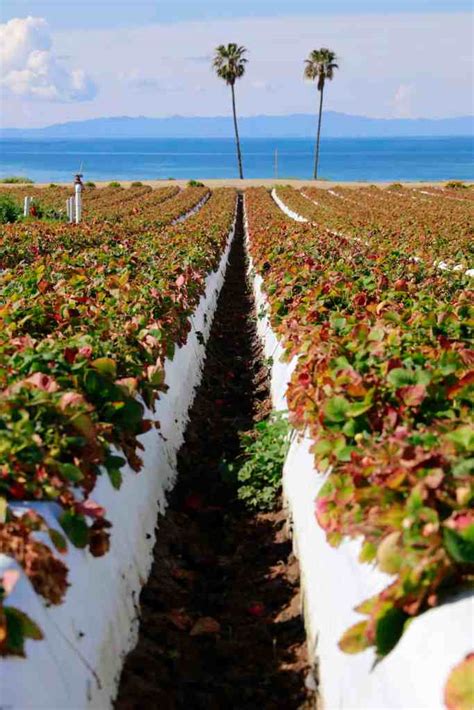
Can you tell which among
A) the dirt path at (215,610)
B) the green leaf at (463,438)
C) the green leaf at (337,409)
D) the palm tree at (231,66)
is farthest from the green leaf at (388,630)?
the palm tree at (231,66)

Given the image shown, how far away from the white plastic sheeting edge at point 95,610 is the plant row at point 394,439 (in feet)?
3.67

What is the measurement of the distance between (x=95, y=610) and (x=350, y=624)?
1179 millimetres

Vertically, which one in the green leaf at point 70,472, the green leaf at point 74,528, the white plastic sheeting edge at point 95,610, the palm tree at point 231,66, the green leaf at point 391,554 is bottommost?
the white plastic sheeting edge at point 95,610

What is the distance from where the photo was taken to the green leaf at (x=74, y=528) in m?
3.79

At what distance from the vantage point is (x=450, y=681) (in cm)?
265

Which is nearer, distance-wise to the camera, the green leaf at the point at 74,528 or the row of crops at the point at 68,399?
the row of crops at the point at 68,399

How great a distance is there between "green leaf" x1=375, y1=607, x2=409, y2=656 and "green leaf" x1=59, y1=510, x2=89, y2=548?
4.54 feet

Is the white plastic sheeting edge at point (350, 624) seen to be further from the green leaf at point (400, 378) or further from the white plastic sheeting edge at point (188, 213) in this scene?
the white plastic sheeting edge at point (188, 213)

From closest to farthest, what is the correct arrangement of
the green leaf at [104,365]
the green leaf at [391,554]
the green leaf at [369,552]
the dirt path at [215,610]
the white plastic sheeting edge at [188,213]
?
the green leaf at [391,554]
the green leaf at [369,552]
the dirt path at [215,610]
the green leaf at [104,365]
the white plastic sheeting edge at [188,213]

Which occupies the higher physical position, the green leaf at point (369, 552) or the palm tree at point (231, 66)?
the palm tree at point (231, 66)

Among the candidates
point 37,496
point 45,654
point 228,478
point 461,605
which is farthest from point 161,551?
point 461,605

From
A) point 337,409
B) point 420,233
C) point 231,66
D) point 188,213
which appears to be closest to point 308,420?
point 337,409

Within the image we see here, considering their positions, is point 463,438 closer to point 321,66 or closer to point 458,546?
point 458,546

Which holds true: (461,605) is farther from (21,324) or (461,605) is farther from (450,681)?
(21,324)
